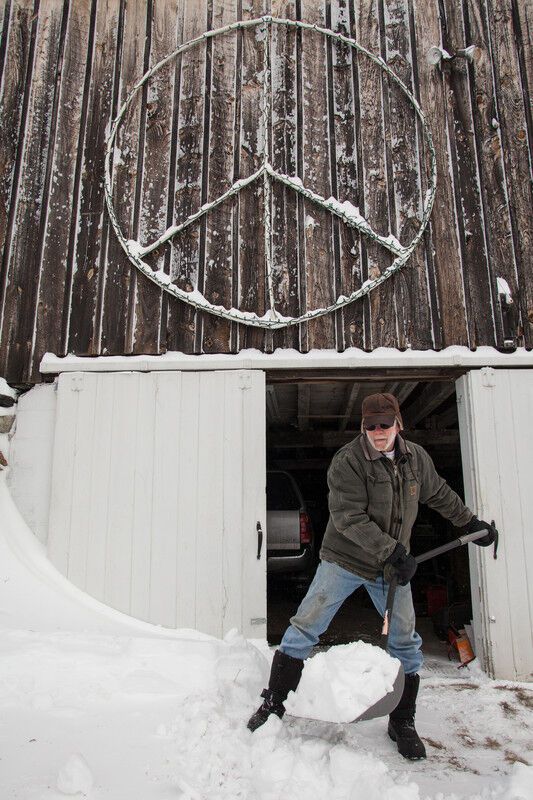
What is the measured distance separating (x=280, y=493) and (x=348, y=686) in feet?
16.2

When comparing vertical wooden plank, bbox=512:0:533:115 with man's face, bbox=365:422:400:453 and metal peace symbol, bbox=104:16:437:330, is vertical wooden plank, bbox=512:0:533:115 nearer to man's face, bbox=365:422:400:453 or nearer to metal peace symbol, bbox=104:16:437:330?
metal peace symbol, bbox=104:16:437:330

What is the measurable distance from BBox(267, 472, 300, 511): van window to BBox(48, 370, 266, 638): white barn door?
267cm

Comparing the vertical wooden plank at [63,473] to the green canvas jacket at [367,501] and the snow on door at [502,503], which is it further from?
the snow on door at [502,503]

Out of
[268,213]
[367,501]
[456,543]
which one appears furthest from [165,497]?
[268,213]

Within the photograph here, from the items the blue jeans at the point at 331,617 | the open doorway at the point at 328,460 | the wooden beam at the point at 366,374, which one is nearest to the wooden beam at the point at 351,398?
the open doorway at the point at 328,460

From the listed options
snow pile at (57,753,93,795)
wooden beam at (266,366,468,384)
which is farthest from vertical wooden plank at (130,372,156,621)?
snow pile at (57,753,93,795)

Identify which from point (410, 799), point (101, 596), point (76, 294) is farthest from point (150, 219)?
point (410, 799)

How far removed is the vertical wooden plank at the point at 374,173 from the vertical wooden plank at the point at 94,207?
2.43 m

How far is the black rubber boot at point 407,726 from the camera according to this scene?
2662 mm

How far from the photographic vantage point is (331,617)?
2896 mm

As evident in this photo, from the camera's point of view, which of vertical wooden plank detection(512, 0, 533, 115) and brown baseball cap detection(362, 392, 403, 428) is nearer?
brown baseball cap detection(362, 392, 403, 428)

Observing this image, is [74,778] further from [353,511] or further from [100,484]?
[100,484]

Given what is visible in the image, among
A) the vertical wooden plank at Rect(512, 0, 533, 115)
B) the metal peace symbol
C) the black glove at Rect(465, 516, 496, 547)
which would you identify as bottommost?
the black glove at Rect(465, 516, 496, 547)

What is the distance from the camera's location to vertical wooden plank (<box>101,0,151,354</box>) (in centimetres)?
493
